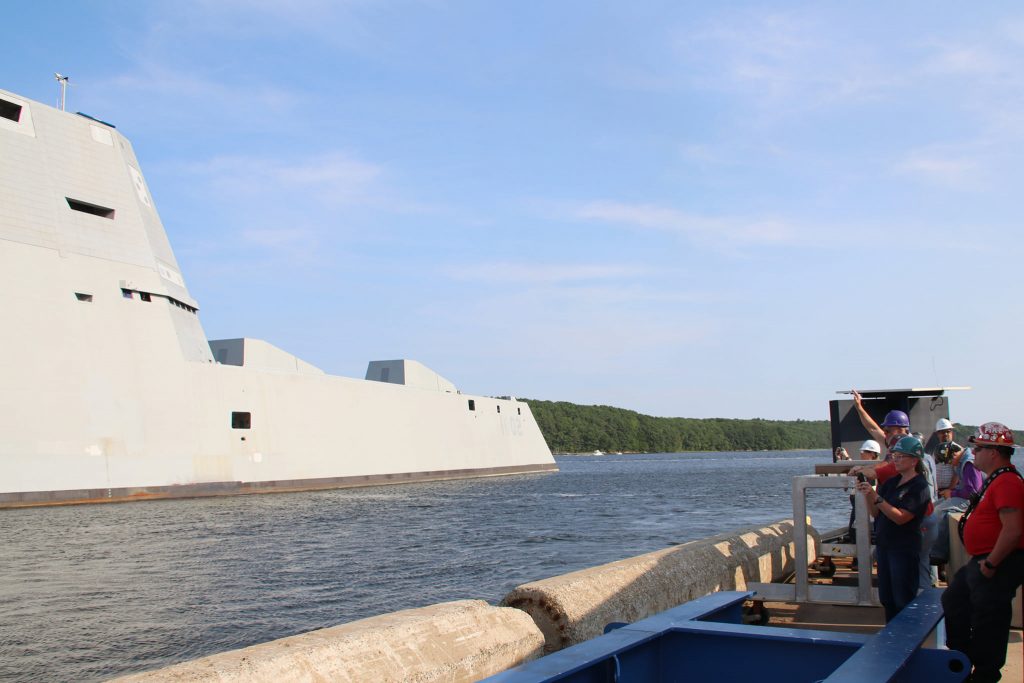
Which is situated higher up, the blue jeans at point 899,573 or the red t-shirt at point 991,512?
the red t-shirt at point 991,512

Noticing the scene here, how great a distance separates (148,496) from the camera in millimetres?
27406

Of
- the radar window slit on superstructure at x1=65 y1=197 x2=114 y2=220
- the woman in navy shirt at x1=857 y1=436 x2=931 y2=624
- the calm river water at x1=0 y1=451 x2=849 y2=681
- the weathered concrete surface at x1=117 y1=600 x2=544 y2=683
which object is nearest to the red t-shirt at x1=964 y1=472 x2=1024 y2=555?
the woman in navy shirt at x1=857 y1=436 x2=931 y2=624

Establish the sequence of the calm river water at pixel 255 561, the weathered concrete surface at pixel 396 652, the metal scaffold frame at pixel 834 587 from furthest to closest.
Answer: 1. the calm river water at pixel 255 561
2. the metal scaffold frame at pixel 834 587
3. the weathered concrete surface at pixel 396 652

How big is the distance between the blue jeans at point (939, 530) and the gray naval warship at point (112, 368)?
2477cm

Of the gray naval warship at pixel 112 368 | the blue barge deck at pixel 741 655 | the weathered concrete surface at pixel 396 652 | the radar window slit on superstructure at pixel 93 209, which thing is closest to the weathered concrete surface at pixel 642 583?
the weathered concrete surface at pixel 396 652

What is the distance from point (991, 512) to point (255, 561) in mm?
13367

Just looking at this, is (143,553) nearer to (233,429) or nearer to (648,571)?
(648,571)

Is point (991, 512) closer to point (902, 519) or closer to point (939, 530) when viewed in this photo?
point (902, 519)

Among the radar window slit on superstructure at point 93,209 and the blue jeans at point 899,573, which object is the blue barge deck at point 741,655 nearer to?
the blue jeans at point 899,573

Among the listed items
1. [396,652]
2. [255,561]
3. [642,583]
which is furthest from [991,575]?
[255,561]

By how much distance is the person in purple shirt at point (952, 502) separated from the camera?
6000 millimetres

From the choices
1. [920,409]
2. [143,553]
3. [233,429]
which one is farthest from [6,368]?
[920,409]

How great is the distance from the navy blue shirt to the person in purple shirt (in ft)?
1.79

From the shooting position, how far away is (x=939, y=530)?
630cm
